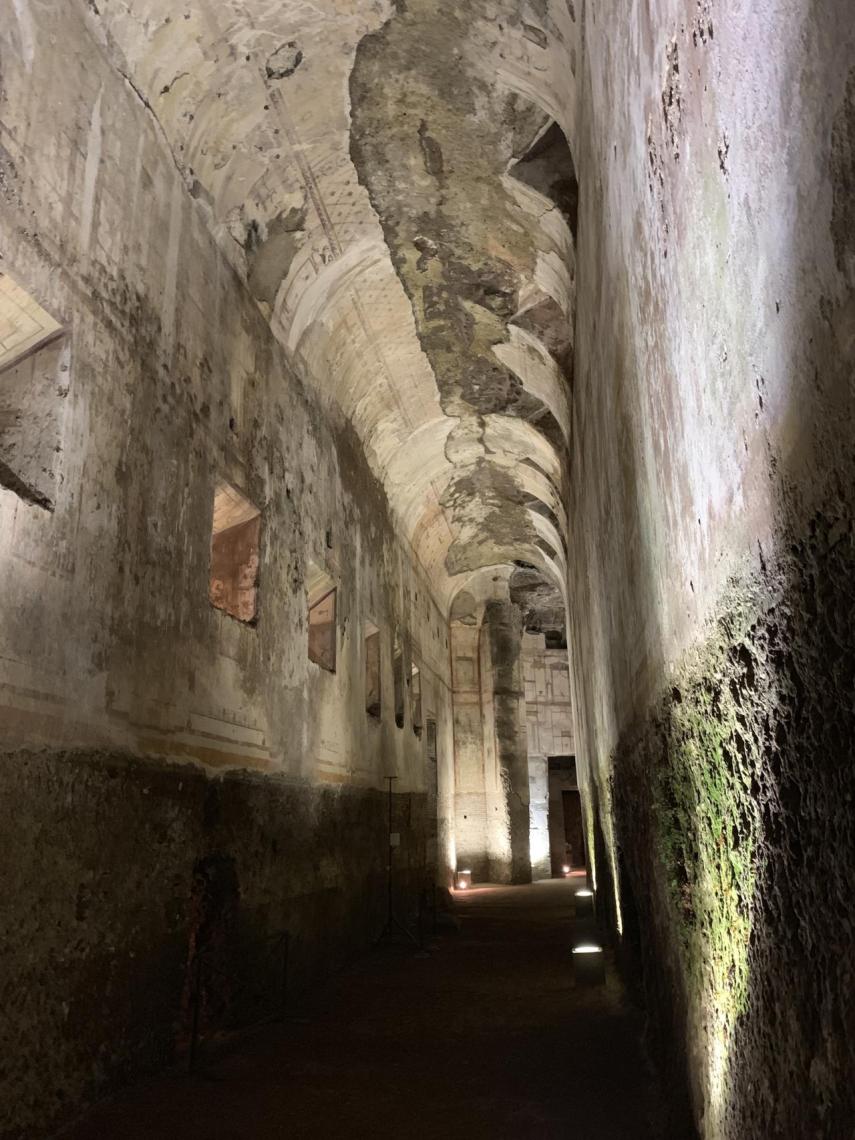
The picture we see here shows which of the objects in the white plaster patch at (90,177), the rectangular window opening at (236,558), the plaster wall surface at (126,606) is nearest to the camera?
the plaster wall surface at (126,606)

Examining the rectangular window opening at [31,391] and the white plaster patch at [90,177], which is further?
the white plaster patch at [90,177]

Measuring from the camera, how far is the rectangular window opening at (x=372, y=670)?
37.9ft

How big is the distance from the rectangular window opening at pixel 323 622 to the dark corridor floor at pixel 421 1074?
10.6 ft

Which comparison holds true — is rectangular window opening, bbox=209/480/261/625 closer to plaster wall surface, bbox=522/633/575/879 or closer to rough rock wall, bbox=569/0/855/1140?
rough rock wall, bbox=569/0/855/1140

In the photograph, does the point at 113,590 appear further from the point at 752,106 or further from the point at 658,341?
the point at 752,106

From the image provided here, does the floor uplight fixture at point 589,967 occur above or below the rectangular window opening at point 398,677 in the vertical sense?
below

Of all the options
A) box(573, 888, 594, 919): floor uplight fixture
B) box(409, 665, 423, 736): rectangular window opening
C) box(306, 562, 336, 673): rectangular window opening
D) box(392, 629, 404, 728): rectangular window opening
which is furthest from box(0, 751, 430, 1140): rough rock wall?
box(409, 665, 423, 736): rectangular window opening

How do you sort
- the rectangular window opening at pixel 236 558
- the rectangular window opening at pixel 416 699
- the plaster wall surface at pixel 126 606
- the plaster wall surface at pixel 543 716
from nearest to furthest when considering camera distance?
1. the plaster wall surface at pixel 126 606
2. the rectangular window opening at pixel 236 558
3. the rectangular window opening at pixel 416 699
4. the plaster wall surface at pixel 543 716

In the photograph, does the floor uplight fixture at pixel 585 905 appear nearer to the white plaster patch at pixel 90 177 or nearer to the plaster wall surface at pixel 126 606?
the plaster wall surface at pixel 126 606

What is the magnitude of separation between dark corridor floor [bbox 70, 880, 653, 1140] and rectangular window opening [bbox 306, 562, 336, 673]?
324cm

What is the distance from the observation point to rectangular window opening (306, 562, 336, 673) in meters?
9.34

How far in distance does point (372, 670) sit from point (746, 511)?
33.7ft

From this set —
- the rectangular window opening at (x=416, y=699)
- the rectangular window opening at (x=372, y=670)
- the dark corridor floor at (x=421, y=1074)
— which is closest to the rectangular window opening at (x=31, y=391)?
the dark corridor floor at (x=421, y=1074)

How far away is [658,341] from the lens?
278 centimetres
